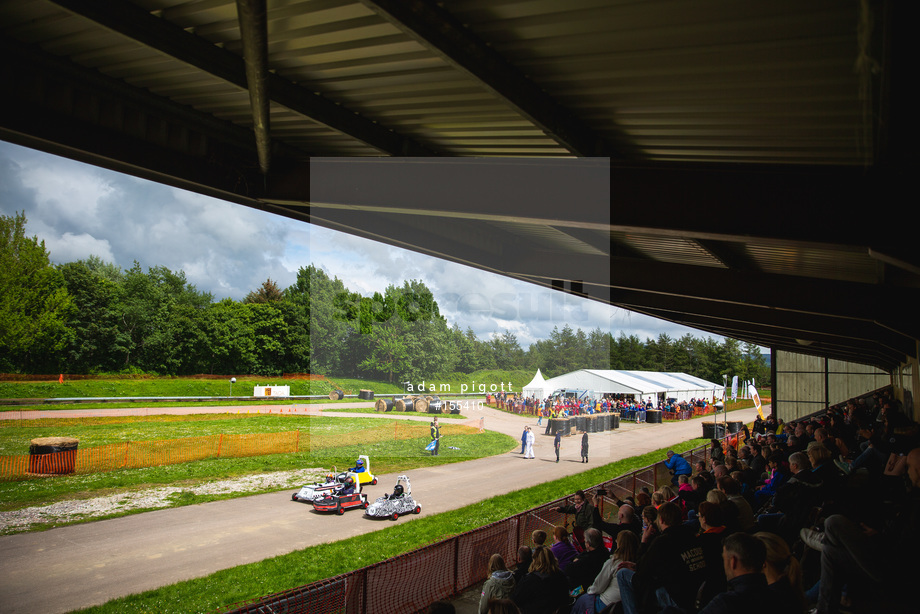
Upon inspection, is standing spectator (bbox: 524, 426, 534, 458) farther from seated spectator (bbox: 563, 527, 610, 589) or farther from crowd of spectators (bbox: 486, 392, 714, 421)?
seated spectator (bbox: 563, 527, 610, 589)

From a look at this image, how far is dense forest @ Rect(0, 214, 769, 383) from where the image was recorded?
38.8 m

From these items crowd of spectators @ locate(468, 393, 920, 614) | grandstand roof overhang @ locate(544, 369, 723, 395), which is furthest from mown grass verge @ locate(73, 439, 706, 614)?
grandstand roof overhang @ locate(544, 369, 723, 395)

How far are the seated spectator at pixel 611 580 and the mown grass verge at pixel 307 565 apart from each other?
5.87 metres

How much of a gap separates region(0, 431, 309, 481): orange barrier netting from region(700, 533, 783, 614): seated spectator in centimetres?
2151

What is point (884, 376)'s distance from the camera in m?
28.3

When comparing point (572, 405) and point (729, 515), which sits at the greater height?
point (729, 515)

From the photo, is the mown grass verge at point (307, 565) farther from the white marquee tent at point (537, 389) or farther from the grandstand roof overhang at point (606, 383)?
the grandstand roof overhang at point (606, 383)

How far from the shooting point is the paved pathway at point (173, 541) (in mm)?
8812

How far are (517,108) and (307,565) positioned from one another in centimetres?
903

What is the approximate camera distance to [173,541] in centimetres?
1134

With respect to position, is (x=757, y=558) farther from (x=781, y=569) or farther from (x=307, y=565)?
(x=307, y=565)

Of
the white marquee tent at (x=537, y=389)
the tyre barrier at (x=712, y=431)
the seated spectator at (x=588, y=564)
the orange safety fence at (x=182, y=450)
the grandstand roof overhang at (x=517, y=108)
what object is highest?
the grandstand roof overhang at (x=517, y=108)

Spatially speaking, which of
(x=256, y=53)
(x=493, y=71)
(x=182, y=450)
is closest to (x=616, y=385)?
(x=182, y=450)

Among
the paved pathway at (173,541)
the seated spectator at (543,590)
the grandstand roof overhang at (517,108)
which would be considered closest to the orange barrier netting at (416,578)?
the seated spectator at (543,590)
